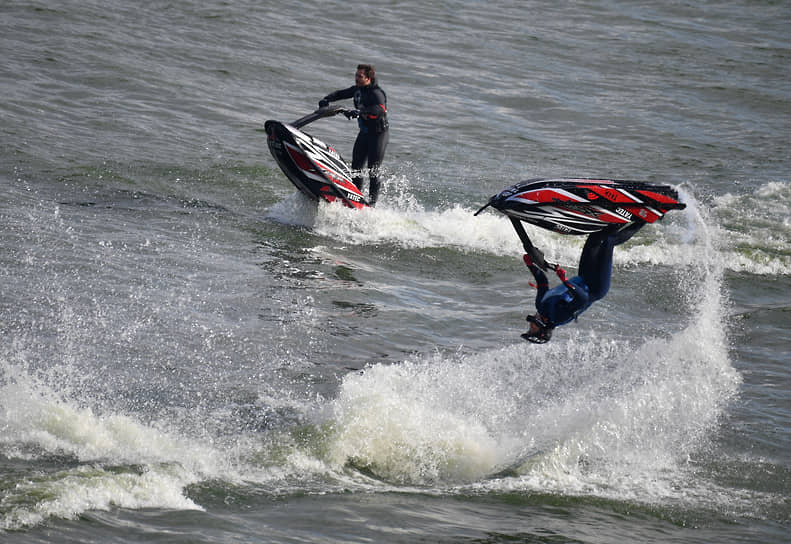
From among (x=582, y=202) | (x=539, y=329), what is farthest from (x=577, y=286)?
(x=582, y=202)

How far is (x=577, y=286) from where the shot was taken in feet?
24.0

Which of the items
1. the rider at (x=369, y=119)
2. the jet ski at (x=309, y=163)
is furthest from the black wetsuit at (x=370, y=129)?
the jet ski at (x=309, y=163)

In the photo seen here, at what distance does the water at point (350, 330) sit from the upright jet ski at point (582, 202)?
0.61 m

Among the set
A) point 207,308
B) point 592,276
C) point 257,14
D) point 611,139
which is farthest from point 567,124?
point 592,276

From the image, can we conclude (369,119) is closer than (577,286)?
No

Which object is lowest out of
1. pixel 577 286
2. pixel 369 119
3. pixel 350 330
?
pixel 350 330

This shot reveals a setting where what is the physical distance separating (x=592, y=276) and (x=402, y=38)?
22.2m

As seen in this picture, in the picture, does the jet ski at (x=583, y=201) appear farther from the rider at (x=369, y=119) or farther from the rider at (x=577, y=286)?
the rider at (x=369, y=119)

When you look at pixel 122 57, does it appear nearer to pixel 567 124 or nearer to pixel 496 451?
pixel 567 124

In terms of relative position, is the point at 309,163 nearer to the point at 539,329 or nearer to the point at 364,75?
the point at 364,75

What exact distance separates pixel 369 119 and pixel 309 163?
3.77 feet

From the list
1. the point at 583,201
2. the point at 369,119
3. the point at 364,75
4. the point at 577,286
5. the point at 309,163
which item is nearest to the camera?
the point at 583,201

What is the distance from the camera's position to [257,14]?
1089 inches

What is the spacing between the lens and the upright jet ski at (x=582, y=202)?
6.99 meters
